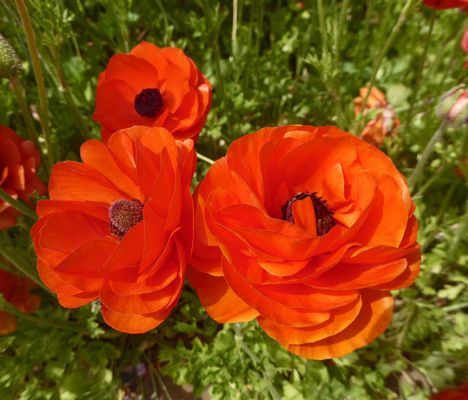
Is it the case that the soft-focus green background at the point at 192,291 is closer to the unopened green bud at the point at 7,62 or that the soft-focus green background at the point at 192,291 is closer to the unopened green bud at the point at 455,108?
the unopened green bud at the point at 7,62

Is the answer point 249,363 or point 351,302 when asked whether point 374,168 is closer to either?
point 351,302

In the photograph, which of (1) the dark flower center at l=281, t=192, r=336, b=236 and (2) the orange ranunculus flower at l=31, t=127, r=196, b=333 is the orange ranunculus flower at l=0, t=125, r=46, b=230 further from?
(1) the dark flower center at l=281, t=192, r=336, b=236

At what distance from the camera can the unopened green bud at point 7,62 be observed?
1.03 meters

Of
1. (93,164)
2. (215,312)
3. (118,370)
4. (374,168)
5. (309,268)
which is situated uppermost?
(374,168)

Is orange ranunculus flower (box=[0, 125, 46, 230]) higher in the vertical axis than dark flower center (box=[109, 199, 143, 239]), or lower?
lower

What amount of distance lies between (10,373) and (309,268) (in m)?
1.40

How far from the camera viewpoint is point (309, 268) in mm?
843

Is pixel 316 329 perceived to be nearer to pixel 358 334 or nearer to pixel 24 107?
pixel 358 334

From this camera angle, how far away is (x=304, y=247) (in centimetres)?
74

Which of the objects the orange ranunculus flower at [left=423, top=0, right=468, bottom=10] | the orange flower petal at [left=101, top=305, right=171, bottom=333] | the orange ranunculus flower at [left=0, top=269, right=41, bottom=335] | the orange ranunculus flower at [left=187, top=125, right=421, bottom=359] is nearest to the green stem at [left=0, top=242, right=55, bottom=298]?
the orange ranunculus flower at [left=0, top=269, right=41, bottom=335]

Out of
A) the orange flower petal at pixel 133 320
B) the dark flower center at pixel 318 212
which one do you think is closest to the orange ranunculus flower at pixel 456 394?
the dark flower center at pixel 318 212

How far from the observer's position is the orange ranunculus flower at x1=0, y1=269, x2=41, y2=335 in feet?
4.75

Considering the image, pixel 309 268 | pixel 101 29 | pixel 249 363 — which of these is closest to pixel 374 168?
pixel 309 268

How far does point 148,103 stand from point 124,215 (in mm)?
628
